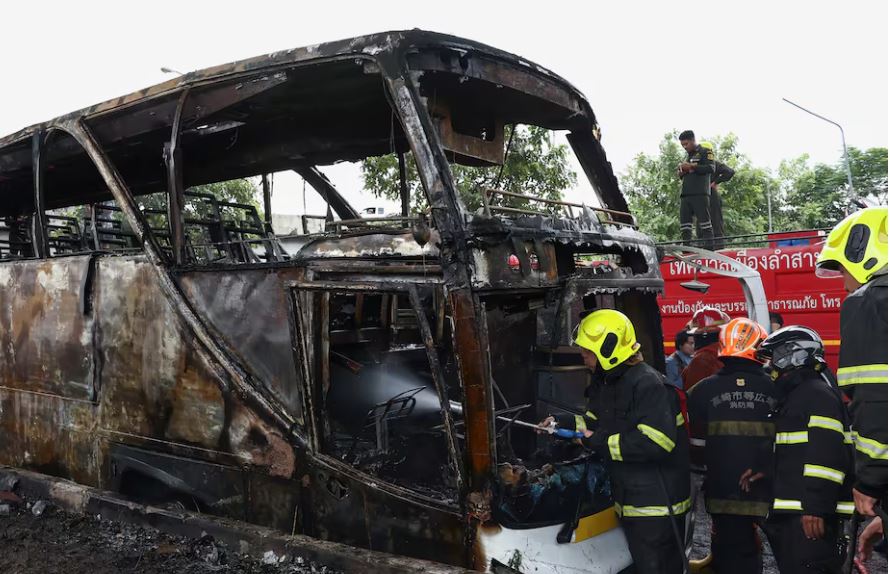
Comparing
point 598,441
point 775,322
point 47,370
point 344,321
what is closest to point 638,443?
point 598,441

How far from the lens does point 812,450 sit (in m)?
3.22

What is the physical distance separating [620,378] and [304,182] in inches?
137

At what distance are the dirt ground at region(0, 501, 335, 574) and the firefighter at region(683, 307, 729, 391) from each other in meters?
3.27

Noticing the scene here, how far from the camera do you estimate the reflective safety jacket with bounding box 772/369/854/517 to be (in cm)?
316

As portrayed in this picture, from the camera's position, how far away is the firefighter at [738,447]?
375cm

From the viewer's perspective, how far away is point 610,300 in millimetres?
4387

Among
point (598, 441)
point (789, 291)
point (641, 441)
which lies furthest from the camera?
point (789, 291)

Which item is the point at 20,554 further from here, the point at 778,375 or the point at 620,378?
the point at 778,375

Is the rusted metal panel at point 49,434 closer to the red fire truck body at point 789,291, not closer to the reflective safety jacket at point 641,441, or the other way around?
the reflective safety jacket at point 641,441

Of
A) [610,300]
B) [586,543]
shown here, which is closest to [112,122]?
[610,300]

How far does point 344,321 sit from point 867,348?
341cm

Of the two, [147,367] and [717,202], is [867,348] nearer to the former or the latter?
[147,367]

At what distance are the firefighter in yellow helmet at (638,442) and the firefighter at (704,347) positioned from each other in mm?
1480

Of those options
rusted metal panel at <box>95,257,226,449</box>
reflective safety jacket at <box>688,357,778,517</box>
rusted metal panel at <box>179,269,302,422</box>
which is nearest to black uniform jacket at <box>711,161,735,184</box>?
reflective safety jacket at <box>688,357,778,517</box>
